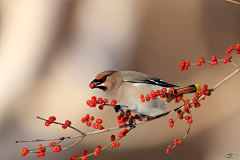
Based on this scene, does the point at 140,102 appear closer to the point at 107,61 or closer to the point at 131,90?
the point at 131,90

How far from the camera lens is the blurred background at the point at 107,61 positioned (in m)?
1.45

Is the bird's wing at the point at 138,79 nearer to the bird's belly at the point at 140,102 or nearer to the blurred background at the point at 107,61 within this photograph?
the bird's belly at the point at 140,102

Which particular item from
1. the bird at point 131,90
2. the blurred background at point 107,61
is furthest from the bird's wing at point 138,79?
the blurred background at point 107,61

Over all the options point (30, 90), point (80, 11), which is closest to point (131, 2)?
point (80, 11)

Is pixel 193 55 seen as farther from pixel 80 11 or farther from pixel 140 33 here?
pixel 80 11

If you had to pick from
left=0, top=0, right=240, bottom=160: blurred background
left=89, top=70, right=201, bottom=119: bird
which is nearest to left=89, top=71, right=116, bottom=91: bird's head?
left=89, top=70, right=201, bottom=119: bird

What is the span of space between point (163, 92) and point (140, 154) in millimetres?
1047

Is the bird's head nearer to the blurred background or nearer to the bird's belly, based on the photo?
the bird's belly

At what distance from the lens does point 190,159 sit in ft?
5.74

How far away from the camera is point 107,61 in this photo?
1.58 m

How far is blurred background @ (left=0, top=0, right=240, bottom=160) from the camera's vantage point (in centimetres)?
145

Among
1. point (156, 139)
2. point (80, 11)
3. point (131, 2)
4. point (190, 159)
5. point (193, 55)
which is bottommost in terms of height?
point (190, 159)

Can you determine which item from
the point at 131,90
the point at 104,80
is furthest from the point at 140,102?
the point at 104,80

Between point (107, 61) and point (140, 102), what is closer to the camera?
point (140, 102)
